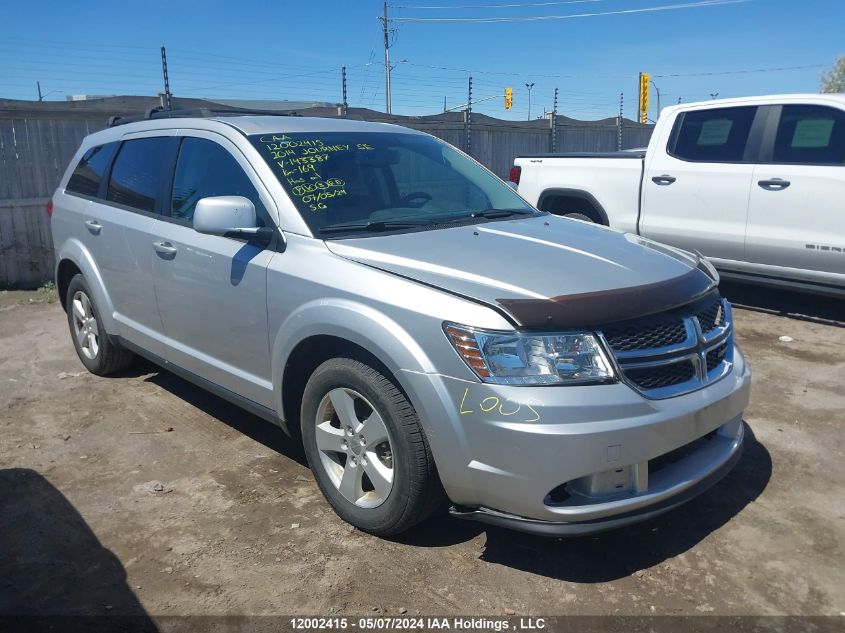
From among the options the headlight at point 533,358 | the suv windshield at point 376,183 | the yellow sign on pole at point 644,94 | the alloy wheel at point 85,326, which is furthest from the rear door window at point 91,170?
the yellow sign on pole at point 644,94

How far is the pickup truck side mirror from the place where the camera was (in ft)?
10.8

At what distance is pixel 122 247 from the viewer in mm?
4547

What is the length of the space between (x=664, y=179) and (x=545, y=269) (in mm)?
4759

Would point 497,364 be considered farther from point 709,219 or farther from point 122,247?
point 709,219

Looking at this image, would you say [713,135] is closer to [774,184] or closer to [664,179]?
[664,179]

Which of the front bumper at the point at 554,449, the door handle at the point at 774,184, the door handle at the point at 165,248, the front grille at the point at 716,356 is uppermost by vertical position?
the door handle at the point at 774,184

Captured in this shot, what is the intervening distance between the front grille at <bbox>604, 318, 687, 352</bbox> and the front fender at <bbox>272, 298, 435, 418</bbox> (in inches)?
27.0

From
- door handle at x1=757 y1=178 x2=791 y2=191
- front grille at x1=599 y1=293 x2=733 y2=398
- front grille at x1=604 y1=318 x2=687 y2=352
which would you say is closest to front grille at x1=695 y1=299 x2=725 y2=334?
front grille at x1=599 y1=293 x2=733 y2=398

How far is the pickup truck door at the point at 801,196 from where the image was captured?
19.6 feet

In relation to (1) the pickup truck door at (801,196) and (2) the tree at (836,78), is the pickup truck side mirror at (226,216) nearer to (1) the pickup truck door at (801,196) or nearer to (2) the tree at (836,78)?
(1) the pickup truck door at (801,196)

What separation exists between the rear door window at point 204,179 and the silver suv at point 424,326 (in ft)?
0.05

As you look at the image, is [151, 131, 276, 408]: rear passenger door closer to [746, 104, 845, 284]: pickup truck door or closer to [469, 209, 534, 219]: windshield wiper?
[469, 209, 534, 219]: windshield wiper

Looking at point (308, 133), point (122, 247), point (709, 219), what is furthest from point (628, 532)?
point (709, 219)

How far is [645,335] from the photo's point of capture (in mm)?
2738
